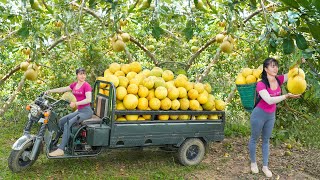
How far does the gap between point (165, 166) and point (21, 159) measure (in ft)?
6.17

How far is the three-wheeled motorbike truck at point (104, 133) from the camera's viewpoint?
165 inches

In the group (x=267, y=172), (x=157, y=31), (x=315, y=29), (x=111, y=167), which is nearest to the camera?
(x=315, y=29)

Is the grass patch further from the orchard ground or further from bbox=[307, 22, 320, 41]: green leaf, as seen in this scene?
bbox=[307, 22, 320, 41]: green leaf

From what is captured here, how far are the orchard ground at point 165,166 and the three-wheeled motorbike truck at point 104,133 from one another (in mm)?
250

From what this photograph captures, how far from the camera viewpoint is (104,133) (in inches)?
164

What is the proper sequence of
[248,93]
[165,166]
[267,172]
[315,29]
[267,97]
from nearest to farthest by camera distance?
[315,29]
[267,97]
[248,93]
[267,172]
[165,166]

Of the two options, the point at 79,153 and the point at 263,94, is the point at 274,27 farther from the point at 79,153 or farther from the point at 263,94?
the point at 79,153

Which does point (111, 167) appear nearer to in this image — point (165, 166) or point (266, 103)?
point (165, 166)

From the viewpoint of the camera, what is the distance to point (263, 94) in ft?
13.2

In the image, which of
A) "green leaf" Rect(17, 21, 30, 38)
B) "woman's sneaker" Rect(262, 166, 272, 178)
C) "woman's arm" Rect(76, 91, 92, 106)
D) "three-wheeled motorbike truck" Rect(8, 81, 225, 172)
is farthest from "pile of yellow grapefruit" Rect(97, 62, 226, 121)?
"green leaf" Rect(17, 21, 30, 38)

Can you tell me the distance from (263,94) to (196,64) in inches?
159

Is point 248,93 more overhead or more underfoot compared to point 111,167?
more overhead

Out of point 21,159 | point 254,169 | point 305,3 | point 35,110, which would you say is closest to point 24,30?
point 35,110

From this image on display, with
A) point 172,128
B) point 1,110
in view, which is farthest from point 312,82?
point 1,110
